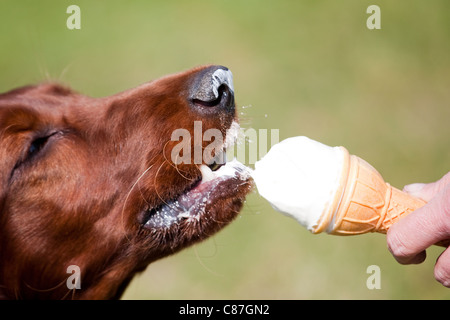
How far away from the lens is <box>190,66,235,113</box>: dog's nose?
2774 millimetres

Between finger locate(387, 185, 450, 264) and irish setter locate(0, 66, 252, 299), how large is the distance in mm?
771

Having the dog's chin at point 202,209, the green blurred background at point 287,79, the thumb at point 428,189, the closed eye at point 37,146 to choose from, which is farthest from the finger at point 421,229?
the green blurred background at point 287,79

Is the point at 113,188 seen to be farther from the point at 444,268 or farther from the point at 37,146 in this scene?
the point at 444,268

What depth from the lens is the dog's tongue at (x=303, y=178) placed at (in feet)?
7.55

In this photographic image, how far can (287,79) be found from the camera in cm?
740

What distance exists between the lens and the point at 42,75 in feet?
12.5

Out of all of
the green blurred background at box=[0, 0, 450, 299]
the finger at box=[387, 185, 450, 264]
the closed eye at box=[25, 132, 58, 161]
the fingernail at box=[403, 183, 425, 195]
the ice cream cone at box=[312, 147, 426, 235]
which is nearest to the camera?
the finger at box=[387, 185, 450, 264]

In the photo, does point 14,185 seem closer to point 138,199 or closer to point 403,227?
point 138,199

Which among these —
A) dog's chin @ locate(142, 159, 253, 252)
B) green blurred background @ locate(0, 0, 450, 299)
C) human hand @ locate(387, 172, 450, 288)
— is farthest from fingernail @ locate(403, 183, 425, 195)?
green blurred background @ locate(0, 0, 450, 299)

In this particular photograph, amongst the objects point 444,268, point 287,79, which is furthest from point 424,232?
point 287,79

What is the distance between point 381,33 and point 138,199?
5986 millimetres

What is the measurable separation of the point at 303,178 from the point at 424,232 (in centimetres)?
51

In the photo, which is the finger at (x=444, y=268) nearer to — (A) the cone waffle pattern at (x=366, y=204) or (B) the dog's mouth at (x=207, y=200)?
(A) the cone waffle pattern at (x=366, y=204)

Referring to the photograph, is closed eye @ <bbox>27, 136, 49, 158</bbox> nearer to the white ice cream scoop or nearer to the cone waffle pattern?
the white ice cream scoop
